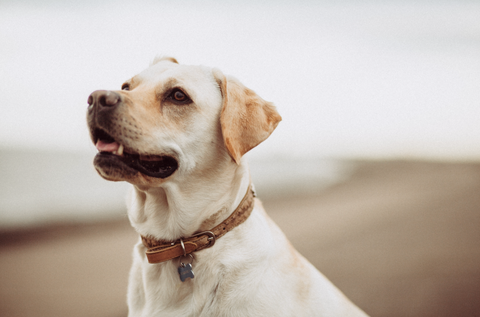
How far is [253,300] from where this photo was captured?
1799 mm

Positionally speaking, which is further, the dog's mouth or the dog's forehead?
the dog's forehead

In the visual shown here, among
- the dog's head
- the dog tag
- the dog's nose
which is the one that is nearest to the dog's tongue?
the dog's head

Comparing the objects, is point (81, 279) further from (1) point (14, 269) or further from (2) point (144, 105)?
(2) point (144, 105)

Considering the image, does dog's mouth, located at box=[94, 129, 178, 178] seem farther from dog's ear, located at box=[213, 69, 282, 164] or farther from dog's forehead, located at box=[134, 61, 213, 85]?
dog's forehead, located at box=[134, 61, 213, 85]

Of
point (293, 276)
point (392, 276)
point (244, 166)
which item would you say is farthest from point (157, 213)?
point (392, 276)

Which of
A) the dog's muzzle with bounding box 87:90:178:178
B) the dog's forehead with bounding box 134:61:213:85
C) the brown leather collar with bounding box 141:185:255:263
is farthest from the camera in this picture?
the dog's forehead with bounding box 134:61:213:85

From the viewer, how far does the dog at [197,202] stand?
1.75m

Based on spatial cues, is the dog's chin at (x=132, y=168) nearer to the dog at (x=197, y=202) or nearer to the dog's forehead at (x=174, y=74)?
the dog at (x=197, y=202)

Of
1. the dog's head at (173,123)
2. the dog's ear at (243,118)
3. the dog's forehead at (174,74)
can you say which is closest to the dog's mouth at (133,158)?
the dog's head at (173,123)

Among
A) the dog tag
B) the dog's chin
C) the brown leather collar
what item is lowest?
the dog tag

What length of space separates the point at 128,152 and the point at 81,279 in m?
3.24

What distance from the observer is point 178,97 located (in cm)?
201

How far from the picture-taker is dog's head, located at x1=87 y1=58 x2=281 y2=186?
5.56ft

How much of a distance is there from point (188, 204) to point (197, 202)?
55mm
